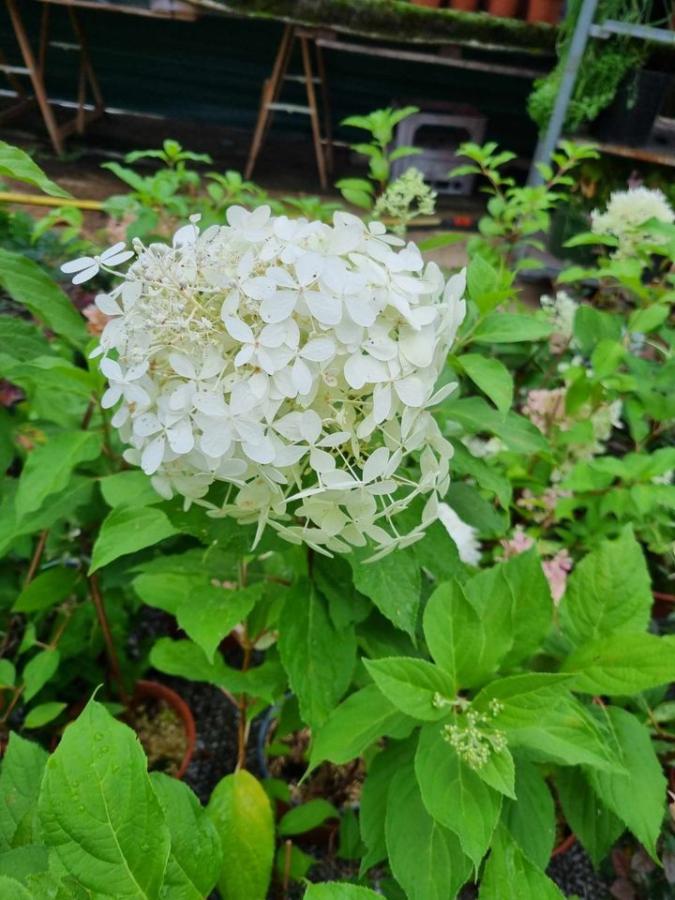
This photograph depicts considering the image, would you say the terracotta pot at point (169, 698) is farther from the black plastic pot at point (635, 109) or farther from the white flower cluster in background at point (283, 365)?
the black plastic pot at point (635, 109)

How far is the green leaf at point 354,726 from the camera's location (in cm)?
81

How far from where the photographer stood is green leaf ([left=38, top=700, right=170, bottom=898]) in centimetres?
56

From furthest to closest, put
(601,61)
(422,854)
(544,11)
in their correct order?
(544,11) < (601,61) < (422,854)

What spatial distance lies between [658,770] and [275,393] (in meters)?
0.68

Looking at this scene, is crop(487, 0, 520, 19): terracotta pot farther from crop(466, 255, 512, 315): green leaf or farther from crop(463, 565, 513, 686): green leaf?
crop(463, 565, 513, 686): green leaf

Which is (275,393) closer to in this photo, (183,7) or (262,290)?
(262,290)

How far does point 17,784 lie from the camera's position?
80cm

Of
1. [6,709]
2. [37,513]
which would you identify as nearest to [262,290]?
[37,513]

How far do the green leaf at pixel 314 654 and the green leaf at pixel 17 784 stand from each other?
31 centimetres

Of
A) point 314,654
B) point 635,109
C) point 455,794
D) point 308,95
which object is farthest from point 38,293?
point 308,95

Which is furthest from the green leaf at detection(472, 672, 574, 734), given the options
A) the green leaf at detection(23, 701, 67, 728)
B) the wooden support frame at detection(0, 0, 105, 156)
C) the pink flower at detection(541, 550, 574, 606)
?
the wooden support frame at detection(0, 0, 105, 156)

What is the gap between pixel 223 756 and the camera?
5.10 ft

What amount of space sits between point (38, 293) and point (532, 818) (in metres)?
0.95

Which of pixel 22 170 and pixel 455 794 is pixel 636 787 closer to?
pixel 455 794
